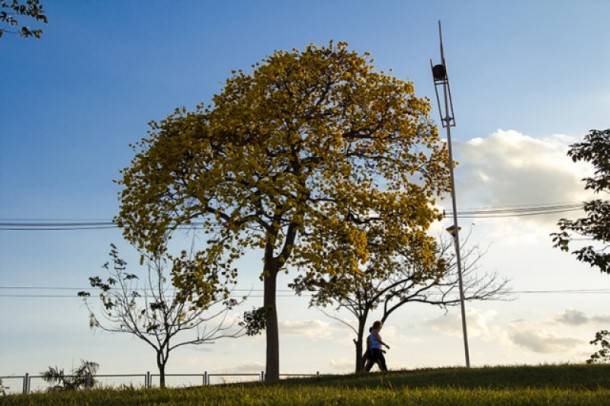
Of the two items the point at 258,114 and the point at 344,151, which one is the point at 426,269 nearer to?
the point at 344,151

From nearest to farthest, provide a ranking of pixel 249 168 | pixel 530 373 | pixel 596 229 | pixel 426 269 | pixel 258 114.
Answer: pixel 530 373 < pixel 596 229 < pixel 249 168 < pixel 258 114 < pixel 426 269

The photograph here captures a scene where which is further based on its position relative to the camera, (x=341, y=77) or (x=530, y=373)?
(x=341, y=77)

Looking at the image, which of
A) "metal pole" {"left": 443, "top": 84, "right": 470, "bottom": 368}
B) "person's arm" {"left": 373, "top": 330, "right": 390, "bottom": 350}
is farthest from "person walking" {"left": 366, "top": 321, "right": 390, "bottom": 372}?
"metal pole" {"left": 443, "top": 84, "right": 470, "bottom": 368}

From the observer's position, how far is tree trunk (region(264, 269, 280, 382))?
24942mm

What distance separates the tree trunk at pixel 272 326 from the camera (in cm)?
2494

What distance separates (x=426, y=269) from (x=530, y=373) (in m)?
9.30

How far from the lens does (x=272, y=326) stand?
25.2 m

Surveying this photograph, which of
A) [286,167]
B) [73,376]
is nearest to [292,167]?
[286,167]

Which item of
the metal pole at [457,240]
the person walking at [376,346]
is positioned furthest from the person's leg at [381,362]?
the metal pole at [457,240]

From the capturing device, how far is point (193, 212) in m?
24.7

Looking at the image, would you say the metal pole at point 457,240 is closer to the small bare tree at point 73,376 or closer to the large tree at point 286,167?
the large tree at point 286,167

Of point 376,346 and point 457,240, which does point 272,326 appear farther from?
point 457,240

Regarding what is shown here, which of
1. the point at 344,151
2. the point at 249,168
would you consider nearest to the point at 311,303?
the point at 344,151

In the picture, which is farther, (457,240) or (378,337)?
(457,240)
